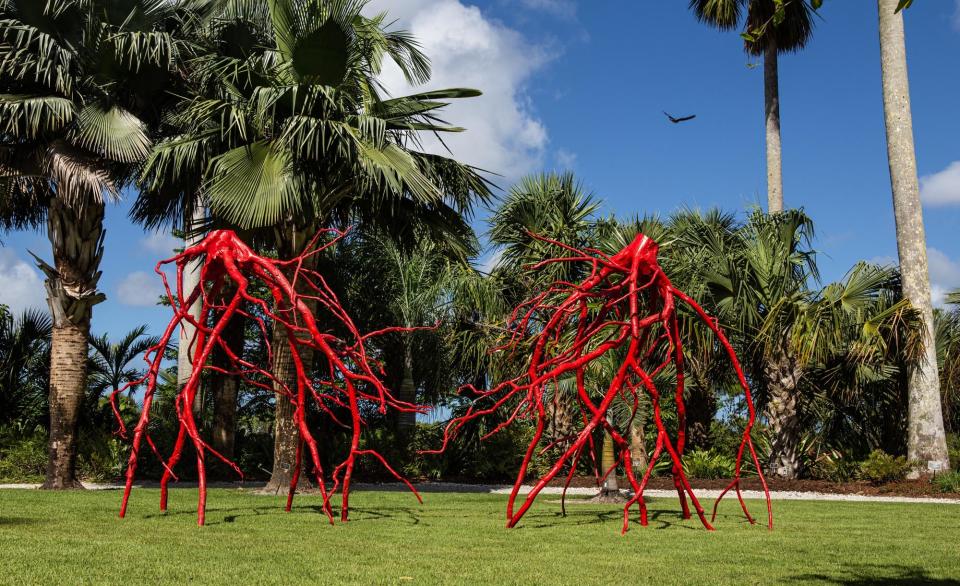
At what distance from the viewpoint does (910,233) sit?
52.8ft

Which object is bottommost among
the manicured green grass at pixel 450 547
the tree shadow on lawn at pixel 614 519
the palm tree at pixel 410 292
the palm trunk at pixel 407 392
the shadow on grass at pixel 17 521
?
the shadow on grass at pixel 17 521

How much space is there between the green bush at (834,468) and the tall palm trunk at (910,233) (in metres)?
1.01

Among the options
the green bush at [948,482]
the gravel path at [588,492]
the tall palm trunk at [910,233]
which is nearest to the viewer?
the gravel path at [588,492]

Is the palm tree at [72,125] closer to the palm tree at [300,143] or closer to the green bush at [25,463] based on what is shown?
the palm tree at [300,143]

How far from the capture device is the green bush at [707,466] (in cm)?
1664

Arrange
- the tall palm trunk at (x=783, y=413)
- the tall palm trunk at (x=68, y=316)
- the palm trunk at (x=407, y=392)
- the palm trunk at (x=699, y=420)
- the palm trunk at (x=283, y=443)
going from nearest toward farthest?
the palm trunk at (x=283, y=443) → the tall palm trunk at (x=68, y=316) → the tall palm trunk at (x=783, y=413) → the palm trunk at (x=699, y=420) → the palm trunk at (x=407, y=392)

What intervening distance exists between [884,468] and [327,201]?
10538mm

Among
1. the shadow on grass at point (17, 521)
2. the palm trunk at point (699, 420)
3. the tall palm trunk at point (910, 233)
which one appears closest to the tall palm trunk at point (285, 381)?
the shadow on grass at point (17, 521)

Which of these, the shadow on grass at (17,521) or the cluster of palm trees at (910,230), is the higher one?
the cluster of palm trees at (910,230)

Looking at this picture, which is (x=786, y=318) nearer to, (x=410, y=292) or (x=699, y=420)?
(x=699, y=420)

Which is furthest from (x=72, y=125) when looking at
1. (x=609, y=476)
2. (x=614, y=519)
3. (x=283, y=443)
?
(x=614, y=519)

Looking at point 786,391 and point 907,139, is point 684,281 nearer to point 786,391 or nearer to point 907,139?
point 786,391

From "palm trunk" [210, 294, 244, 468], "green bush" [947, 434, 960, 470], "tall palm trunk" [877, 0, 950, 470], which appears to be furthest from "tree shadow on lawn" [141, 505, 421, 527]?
"green bush" [947, 434, 960, 470]

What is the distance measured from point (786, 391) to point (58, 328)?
12256 mm
